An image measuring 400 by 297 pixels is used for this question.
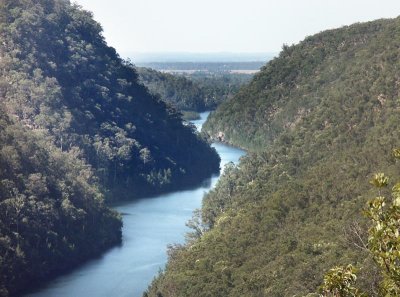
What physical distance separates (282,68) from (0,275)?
61718mm

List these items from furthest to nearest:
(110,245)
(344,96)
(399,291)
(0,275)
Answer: (110,245) < (344,96) < (0,275) < (399,291)

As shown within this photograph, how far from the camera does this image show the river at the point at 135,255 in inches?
1911

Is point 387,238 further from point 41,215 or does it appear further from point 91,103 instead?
point 91,103

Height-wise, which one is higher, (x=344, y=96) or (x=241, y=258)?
(x=344, y=96)

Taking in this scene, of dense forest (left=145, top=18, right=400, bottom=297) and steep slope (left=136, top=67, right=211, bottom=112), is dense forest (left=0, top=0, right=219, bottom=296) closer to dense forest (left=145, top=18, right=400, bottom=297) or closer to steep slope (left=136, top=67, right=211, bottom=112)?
dense forest (left=145, top=18, right=400, bottom=297)

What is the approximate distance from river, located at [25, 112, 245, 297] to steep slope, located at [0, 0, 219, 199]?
7231 mm

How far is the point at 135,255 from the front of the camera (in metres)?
57.7

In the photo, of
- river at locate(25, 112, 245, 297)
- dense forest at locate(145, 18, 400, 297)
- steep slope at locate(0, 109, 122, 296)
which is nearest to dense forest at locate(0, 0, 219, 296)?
steep slope at locate(0, 109, 122, 296)

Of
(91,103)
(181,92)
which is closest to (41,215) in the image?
(91,103)

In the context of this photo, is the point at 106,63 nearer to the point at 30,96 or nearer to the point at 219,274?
the point at 30,96

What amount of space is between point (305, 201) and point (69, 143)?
133ft

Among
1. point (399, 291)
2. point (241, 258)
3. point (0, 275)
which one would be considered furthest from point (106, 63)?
point (399, 291)

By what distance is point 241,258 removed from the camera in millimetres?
41656

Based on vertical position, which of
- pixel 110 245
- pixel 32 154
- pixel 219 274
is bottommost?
pixel 110 245
